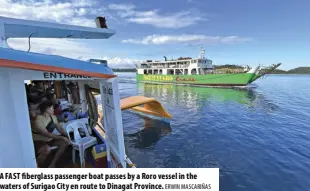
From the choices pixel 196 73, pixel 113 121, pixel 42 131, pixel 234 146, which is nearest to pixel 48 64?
pixel 113 121

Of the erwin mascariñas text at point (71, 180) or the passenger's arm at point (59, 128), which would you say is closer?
the erwin mascariñas text at point (71, 180)

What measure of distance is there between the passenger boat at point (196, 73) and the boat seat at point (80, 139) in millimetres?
28229

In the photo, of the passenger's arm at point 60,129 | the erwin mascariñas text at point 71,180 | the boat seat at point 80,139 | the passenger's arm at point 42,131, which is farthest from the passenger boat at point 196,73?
the erwin mascariñas text at point 71,180

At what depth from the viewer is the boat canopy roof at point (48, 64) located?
2.46m

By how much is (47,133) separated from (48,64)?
2.08 m

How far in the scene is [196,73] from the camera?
35062 mm

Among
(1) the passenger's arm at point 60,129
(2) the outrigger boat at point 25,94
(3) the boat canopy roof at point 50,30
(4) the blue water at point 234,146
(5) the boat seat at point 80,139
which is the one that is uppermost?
(3) the boat canopy roof at point 50,30

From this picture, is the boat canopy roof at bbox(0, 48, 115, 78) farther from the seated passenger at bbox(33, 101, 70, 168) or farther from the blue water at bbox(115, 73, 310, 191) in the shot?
the blue water at bbox(115, 73, 310, 191)

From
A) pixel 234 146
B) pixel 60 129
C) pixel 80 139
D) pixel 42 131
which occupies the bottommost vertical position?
pixel 234 146

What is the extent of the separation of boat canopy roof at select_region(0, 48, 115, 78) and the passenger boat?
96.1ft

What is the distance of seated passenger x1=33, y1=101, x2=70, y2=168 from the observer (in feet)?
13.3

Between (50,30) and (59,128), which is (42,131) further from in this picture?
(50,30)

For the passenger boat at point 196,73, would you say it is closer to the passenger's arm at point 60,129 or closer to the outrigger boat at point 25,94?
the passenger's arm at point 60,129

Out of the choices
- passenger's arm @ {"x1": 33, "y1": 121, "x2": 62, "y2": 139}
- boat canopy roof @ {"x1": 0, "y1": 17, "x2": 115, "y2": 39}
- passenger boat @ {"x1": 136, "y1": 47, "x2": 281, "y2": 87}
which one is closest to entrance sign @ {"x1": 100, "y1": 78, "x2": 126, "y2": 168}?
passenger's arm @ {"x1": 33, "y1": 121, "x2": 62, "y2": 139}
